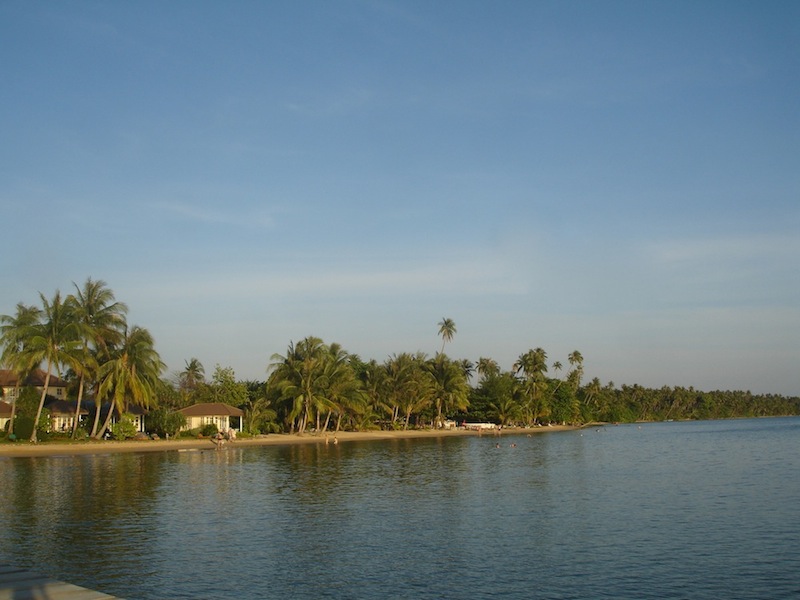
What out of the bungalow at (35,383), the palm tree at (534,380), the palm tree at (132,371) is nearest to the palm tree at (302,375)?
the palm tree at (132,371)

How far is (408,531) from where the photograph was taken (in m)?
23.8

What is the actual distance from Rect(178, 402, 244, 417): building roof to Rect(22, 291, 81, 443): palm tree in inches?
682

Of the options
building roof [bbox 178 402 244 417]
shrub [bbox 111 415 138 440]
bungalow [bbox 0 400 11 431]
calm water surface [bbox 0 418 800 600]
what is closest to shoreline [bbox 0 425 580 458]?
shrub [bbox 111 415 138 440]

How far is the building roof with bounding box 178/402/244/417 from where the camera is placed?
73.0 meters

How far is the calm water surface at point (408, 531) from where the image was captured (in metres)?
17.3

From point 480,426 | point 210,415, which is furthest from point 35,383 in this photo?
point 480,426

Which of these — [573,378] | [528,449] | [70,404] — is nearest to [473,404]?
[573,378]

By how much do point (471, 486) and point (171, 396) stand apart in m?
53.2

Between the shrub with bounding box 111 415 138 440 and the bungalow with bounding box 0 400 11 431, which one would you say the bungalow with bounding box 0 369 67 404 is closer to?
the bungalow with bounding box 0 400 11 431

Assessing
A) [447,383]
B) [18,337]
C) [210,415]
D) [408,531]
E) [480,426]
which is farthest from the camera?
[480,426]

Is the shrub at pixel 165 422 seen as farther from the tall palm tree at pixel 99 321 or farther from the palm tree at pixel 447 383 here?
the palm tree at pixel 447 383

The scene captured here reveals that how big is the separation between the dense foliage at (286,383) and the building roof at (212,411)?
2416 millimetres

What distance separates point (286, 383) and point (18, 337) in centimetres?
2661

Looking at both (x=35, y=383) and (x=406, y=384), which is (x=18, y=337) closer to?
(x=35, y=383)
